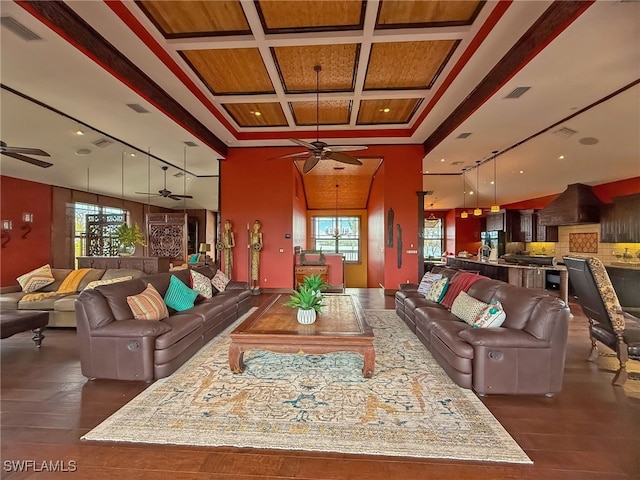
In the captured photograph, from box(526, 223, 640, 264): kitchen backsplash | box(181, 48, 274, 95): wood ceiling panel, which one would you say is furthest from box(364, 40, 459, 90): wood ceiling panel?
box(526, 223, 640, 264): kitchen backsplash

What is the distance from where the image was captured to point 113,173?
27.3ft

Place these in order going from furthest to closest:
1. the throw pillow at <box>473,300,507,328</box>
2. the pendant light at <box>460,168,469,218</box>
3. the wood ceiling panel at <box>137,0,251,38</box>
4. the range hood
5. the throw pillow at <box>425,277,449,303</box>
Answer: the pendant light at <box>460,168,469,218</box> → the range hood → the throw pillow at <box>425,277,449,303</box> → the wood ceiling panel at <box>137,0,251,38</box> → the throw pillow at <box>473,300,507,328</box>

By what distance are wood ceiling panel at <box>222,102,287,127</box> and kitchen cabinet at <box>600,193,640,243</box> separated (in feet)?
25.4

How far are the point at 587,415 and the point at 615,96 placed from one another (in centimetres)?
456

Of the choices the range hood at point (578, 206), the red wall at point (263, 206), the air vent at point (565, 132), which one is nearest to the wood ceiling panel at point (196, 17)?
the red wall at point (263, 206)

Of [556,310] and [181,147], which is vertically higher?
[181,147]

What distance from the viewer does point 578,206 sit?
7715 mm

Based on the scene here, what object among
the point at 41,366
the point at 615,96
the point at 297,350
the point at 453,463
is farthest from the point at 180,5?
the point at 615,96

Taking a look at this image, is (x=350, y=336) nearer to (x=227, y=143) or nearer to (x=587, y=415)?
(x=587, y=415)

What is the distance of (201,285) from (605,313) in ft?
16.2

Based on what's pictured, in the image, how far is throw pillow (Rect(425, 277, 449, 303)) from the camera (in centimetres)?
443

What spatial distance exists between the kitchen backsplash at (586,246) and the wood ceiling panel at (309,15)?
772cm

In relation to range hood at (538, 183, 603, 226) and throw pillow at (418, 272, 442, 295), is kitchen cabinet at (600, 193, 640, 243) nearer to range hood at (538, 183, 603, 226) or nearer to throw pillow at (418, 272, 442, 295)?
range hood at (538, 183, 603, 226)

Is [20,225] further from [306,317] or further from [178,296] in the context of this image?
[306,317]
